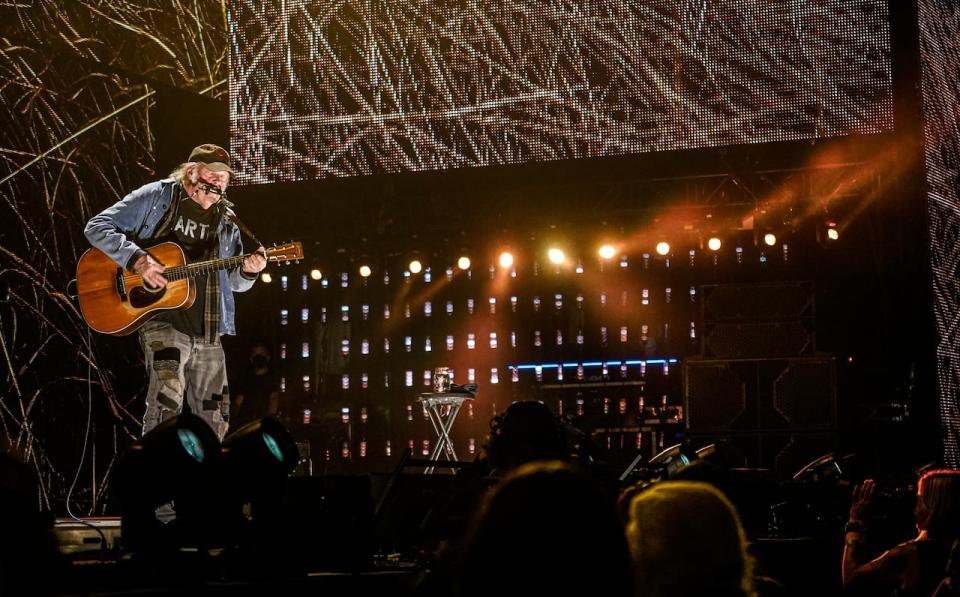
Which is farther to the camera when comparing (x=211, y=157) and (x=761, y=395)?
(x=761, y=395)

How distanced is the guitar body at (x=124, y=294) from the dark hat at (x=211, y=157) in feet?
2.91

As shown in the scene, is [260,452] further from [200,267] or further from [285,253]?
[285,253]

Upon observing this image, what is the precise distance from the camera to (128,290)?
6266mm

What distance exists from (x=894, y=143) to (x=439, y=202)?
381cm

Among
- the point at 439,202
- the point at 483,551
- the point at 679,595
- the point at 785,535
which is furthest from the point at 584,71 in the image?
the point at 483,551

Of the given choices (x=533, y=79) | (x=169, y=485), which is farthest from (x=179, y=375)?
(x=533, y=79)

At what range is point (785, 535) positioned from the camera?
18.2 feet

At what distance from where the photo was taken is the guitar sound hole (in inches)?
245


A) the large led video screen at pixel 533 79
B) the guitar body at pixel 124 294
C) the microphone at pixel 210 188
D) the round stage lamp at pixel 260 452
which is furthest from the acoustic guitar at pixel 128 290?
the round stage lamp at pixel 260 452

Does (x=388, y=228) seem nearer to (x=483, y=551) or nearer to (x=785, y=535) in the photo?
(x=785, y=535)

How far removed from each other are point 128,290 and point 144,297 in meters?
0.12

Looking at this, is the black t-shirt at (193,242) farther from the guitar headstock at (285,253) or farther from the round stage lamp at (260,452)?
the round stage lamp at (260,452)

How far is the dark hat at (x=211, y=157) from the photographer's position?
7.05m

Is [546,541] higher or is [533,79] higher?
[533,79]
